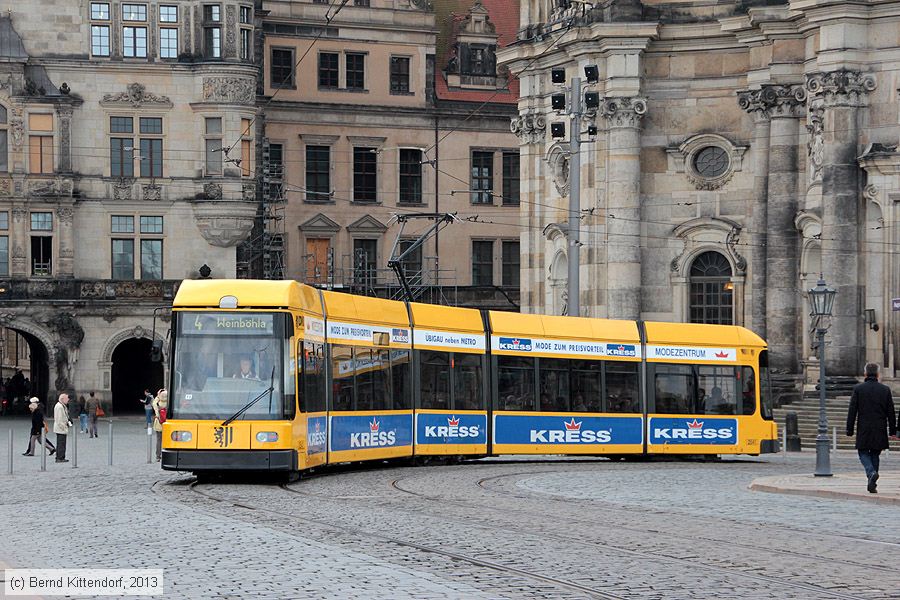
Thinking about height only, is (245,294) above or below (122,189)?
below

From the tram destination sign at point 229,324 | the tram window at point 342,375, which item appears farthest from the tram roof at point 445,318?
the tram destination sign at point 229,324

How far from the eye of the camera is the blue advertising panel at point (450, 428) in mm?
31641

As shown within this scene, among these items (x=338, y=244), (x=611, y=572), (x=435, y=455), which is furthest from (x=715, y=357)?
(x=338, y=244)

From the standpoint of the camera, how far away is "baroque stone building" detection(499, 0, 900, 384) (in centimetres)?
4641

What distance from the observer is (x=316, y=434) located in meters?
27.3

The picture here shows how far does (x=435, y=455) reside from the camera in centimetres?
3216

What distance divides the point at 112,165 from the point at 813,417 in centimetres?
2862

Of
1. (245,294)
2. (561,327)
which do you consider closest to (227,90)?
(561,327)

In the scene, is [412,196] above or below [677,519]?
above

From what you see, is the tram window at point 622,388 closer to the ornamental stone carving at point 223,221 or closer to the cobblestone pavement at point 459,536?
the cobblestone pavement at point 459,536

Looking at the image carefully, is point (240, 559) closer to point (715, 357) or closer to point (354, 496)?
point (354, 496)

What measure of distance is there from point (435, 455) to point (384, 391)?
244 centimetres

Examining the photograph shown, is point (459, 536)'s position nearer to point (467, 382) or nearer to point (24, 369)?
point (467, 382)

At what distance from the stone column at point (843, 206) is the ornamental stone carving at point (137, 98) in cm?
2606
